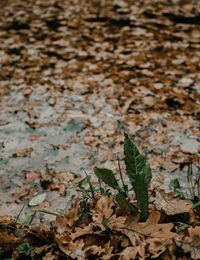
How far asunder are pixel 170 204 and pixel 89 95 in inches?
71.0

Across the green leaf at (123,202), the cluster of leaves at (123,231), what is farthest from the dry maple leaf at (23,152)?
→ the green leaf at (123,202)

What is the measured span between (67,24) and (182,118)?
2.50m

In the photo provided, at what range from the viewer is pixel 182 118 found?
2.86 meters

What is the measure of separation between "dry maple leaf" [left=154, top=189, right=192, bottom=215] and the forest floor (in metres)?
0.55

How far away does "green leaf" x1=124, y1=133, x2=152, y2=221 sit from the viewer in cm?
155

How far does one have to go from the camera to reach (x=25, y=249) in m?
1.54

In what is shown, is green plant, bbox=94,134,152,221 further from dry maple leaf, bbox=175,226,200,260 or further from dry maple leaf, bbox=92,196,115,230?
dry maple leaf, bbox=175,226,200,260

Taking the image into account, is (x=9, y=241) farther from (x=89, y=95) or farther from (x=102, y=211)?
(x=89, y=95)

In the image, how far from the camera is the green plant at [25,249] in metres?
1.54

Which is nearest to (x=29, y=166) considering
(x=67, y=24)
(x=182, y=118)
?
(x=182, y=118)

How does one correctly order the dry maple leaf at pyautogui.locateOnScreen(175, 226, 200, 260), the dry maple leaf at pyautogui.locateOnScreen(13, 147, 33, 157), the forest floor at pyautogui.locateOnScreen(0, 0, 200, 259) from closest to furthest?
the dry maple leaf at pyautogui.locateOnScreen(175, 226, 200, 260)
the forest floor at pyautogui.locateOnScreen(0, 0, 200, 259)
the dry maple leaf at pyautogui.locateOnScreen(13, 147, 33, 157)

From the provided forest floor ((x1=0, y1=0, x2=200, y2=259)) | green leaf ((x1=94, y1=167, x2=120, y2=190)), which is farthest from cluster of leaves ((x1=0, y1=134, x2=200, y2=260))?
forest floor ((x1=0, y1=0, x2=200, y2=259))

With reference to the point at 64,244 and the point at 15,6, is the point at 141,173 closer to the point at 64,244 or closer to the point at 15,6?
the point at 64,244

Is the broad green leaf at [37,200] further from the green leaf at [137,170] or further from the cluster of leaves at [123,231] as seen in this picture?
the green leaf at [137,170]
